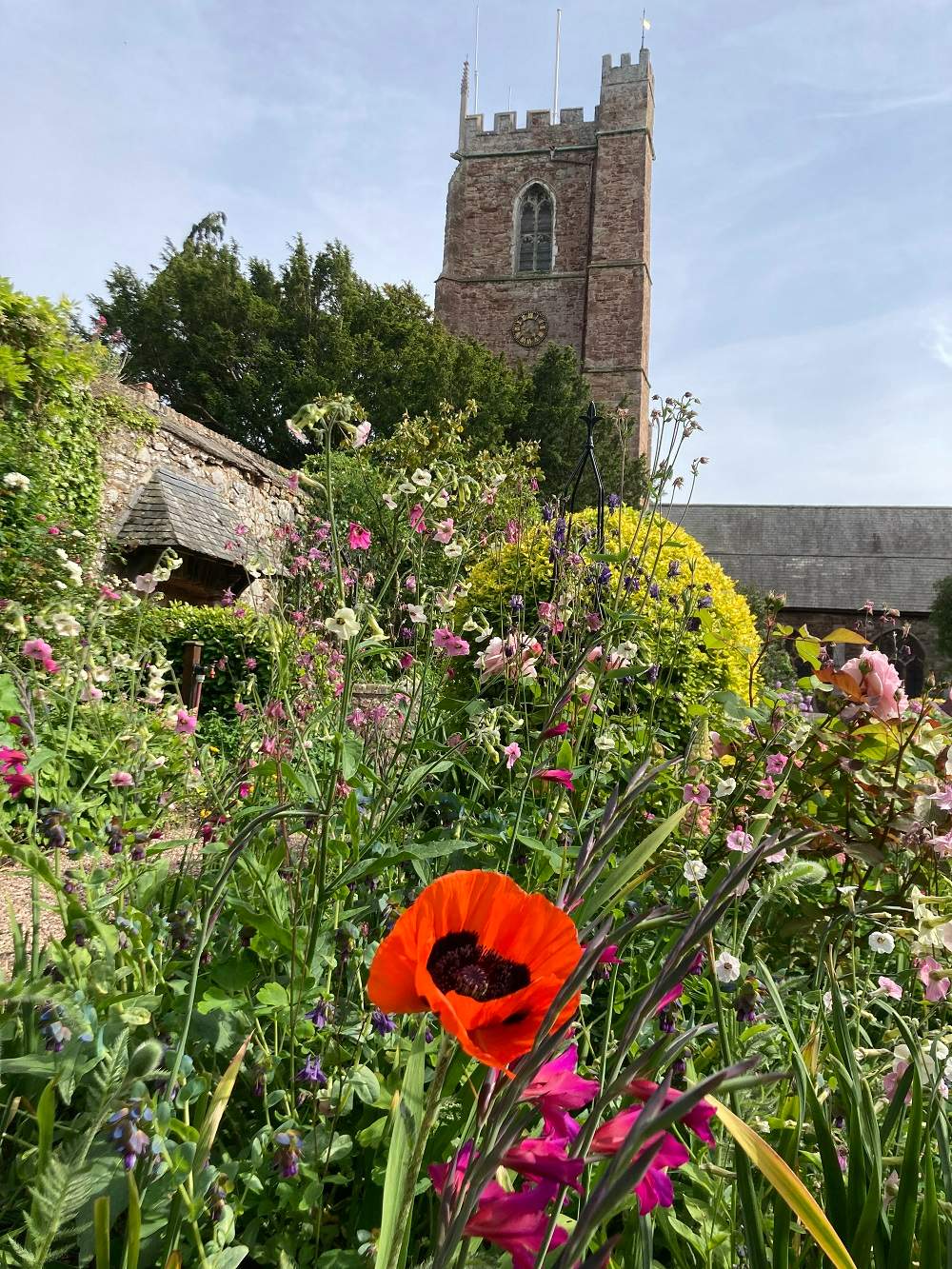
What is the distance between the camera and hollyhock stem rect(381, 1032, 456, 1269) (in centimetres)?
53

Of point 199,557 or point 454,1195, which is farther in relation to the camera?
point 199,557

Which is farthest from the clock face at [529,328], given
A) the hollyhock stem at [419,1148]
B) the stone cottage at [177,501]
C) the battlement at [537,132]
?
the hollyhock stem at [419,1148]

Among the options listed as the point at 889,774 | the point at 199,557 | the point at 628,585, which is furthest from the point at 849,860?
the point at 199,557

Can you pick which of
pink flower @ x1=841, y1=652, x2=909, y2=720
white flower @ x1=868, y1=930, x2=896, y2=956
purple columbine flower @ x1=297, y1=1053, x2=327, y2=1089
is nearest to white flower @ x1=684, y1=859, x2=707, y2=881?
white flower @ x1=868, y1=930, x2=896, y2=956

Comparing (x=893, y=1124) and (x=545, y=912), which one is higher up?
(x=545, y=912)

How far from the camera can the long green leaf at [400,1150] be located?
1.88ft

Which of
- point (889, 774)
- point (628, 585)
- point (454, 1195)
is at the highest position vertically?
point (628, 585)

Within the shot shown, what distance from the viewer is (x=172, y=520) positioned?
33.1 ft

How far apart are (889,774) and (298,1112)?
156cm

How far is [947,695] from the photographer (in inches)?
84.7

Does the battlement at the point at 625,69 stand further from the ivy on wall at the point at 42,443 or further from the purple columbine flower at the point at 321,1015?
the purple columbine flower at the point at 321,1015

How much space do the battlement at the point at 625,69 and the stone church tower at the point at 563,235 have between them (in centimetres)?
3

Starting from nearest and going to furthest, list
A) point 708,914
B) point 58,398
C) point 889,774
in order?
1. point 708,914
2. point 889,774
3. point 58,398

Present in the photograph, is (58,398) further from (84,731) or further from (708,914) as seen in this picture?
(708,914)
